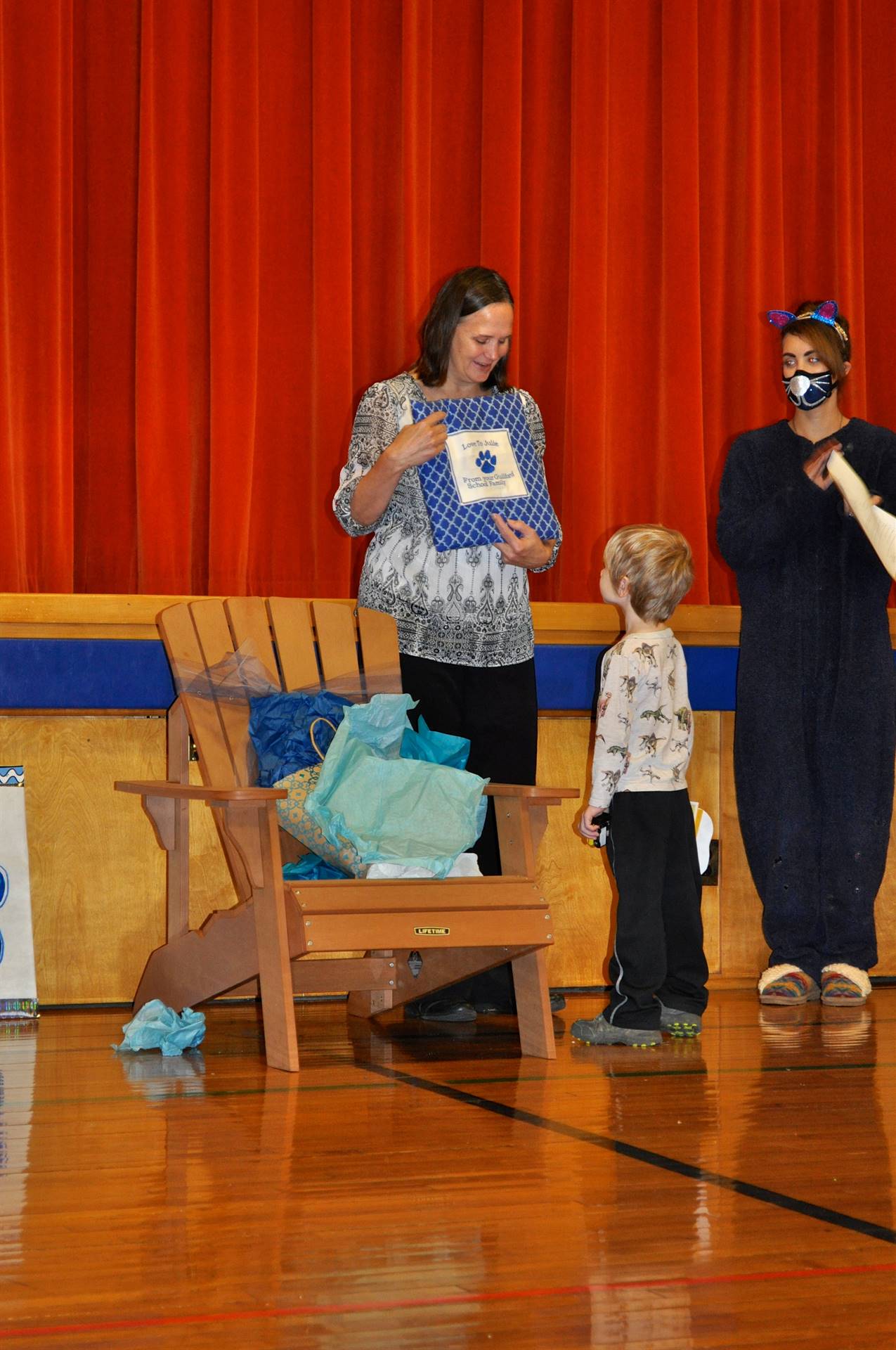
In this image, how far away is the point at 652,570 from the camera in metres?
2.99

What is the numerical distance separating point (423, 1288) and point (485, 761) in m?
1.78

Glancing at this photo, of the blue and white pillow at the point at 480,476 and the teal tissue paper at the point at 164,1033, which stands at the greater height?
the blue and white pillow at the point at 480,476

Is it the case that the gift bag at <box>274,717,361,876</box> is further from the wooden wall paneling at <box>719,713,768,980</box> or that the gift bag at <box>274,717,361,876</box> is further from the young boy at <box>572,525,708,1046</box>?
the wooden wall paneling at <box>719,713,768,980</box>

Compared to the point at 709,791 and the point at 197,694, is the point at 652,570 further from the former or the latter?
the point at 709,791

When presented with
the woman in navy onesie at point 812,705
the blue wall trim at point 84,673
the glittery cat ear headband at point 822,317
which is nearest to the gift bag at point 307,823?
the blue wall trim at point 84,673

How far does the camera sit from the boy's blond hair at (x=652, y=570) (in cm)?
299

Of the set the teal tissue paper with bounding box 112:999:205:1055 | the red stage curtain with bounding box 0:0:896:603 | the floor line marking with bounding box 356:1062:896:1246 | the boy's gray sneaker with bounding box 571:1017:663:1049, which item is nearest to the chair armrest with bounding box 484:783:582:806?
the boy's gray sneaker with bounding box 571:1017:663:1049

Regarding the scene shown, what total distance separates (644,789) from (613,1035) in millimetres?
497

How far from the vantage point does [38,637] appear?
345 cm

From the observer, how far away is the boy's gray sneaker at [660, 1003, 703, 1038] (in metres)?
3.12

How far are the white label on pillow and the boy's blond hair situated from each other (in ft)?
0.90

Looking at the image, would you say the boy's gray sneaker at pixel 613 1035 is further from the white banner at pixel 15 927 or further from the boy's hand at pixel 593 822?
the white banner at pixel 15 927

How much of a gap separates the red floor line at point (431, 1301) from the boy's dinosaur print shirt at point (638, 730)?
145cm

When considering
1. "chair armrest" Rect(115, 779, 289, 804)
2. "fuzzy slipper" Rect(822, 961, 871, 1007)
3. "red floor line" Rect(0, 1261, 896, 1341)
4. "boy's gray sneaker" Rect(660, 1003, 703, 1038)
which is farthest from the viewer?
"fuzzy slipper" Rect(822, 961, 871, 1007)
